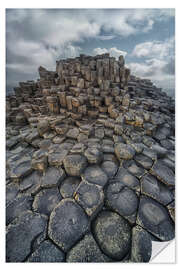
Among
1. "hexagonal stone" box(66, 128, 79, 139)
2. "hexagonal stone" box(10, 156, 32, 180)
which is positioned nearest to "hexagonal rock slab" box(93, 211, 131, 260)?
"hexagonal stone" box(10, 156, 32, 180)

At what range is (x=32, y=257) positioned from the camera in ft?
2.83

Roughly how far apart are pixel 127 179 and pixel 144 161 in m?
0.44

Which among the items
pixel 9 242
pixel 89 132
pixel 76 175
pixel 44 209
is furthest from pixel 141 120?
pixel 9 242

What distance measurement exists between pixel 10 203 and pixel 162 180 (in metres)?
1.87

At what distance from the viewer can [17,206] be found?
1182 mm

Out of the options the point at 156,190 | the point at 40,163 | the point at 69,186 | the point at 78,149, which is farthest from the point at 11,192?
the point at 156,190

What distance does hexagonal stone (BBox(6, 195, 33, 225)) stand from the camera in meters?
1.12

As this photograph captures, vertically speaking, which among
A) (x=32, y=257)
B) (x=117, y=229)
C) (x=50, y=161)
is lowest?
(x=32, y=257)

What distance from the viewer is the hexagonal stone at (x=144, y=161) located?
1.50 m

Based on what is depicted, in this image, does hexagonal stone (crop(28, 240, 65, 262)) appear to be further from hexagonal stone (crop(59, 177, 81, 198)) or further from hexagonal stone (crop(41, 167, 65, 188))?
hexagonal stone (crop(41, 167, 65, 188))

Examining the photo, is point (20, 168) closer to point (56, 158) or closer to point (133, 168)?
point (56, 158)

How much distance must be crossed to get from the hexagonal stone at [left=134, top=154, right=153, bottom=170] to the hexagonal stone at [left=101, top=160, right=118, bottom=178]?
36 centimetres

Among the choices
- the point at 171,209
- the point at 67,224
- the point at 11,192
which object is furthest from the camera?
the point at 11,192
